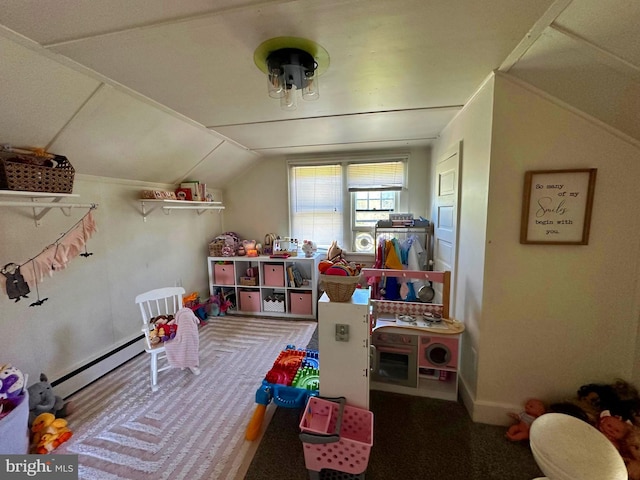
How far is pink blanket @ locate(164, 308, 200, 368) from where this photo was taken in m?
2.18

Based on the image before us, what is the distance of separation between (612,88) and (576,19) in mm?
462

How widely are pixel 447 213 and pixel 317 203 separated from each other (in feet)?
5.97

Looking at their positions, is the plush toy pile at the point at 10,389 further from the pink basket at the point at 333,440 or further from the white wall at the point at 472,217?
the white wall at the point at 472,217

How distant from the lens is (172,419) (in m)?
1.78

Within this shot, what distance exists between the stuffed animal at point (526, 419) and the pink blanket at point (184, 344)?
2334mm

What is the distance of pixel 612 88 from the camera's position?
1238 millimetres

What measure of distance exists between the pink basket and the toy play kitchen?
1.91 ft

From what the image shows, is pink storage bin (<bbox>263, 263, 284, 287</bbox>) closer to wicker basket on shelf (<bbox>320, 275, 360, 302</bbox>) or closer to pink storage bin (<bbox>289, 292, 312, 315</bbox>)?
pink storage bin (<bbox>289, 292, 312, 315</bbox>)

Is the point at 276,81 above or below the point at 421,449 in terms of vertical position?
above

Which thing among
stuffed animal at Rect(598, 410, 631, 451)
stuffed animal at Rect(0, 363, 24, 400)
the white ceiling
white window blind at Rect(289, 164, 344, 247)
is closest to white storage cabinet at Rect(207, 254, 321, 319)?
white window blind at Rect(289, 164, 344, 247)

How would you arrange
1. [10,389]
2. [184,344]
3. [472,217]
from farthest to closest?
1. [184,344]
2. [472,217]
3. [10,389]
